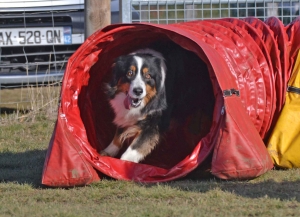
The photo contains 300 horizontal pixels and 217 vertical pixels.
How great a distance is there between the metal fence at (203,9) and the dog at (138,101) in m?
2.46

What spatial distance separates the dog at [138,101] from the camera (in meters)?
5.86

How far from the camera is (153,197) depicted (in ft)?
15.4

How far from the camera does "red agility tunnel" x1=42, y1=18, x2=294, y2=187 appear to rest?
5121 mm

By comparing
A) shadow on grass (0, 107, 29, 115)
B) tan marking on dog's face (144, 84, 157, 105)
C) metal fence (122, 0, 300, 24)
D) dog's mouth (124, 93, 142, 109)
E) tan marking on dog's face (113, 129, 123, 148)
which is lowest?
tan marking on dog's face (113, 129, 123, 148)

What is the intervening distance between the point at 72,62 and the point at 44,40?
126 inches

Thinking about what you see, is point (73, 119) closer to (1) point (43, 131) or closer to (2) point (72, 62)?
(2) point (72, 62)

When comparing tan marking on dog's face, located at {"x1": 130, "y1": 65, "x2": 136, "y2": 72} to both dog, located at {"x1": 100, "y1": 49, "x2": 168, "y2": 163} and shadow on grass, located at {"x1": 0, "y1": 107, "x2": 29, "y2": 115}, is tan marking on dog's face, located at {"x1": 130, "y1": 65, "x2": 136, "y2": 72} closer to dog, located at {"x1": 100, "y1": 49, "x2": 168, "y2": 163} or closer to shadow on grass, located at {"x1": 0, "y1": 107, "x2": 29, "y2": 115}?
dog, located at {"x1": 100, "y1": 49, "x2": 168, "y2": 163}

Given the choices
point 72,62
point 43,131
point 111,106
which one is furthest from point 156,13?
point 72,62

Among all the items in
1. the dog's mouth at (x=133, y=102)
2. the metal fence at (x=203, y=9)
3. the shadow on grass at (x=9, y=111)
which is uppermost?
the metal fence at (x=203, y=9)

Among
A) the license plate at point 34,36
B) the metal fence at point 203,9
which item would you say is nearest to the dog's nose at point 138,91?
the metal fence at point 203,9

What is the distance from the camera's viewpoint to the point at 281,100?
19.3ft

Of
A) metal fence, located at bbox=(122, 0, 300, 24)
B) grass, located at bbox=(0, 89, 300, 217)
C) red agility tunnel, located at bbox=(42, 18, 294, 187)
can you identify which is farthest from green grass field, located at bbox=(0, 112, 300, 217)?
metal fence, located at bbox=(122, 0, 300, 24)

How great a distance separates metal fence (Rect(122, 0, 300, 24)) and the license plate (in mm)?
991

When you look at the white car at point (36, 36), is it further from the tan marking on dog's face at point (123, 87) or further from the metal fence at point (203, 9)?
the tan marking on dog's face at point (123, 87)
